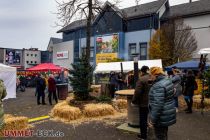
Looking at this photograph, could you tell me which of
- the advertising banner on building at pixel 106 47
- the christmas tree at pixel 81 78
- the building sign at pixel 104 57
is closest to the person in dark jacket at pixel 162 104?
the christmas tree at pixel 81 78

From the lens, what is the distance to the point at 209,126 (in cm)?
857

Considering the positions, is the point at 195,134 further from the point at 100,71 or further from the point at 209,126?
the point at 100,71

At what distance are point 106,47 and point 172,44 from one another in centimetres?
1229

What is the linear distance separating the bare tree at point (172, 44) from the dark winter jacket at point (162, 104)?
2677 centimetres

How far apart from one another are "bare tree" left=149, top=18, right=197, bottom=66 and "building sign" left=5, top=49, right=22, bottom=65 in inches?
1773

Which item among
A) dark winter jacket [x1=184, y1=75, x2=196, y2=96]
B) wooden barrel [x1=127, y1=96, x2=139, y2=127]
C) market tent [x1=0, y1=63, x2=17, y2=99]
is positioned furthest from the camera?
market tent [x1=0, y1=63, x2=17, y2=99]

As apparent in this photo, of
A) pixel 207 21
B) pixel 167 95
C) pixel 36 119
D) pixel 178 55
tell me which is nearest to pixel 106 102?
pixel 36 119

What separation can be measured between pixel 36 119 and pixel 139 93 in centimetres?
536

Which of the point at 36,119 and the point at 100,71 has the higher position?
the point at 100,71

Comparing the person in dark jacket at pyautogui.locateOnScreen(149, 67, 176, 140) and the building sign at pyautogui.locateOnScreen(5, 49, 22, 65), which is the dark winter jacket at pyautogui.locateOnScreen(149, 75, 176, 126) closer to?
the person in dark jacket at pyautogui.locateOnScreen(149, 67, 176, 140)

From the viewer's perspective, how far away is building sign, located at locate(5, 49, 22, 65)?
6519 centimetres

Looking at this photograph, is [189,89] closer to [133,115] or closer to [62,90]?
[133,115]

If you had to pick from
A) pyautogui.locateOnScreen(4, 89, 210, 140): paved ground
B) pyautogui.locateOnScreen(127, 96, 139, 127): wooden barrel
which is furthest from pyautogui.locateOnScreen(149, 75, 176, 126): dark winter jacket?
pyautogui.locateOnScreen(127, 96, 139, 127): wooden barrel

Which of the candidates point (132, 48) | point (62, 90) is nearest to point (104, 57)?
point (132, 48)
